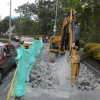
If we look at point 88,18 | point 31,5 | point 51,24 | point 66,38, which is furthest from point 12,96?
point 31,5

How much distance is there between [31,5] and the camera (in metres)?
64.6

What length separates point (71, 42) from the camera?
6141 mm

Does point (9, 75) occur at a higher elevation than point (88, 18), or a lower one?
lower

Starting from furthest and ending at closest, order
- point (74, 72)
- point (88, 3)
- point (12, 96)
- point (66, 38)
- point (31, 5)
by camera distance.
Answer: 1. point (31, 5)
2. point (88, 3)
3. point (66, 38)
4. point (74, 72)
5. point (12, 96)

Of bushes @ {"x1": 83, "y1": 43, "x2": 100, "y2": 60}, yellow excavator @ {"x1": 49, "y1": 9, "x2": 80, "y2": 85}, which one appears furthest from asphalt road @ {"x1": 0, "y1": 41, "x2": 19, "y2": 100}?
bushes @ {"x1": 83, "y1": 43, "x2": 100, "y2": 60}

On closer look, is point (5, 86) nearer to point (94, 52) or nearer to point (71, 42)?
point (71, 42)

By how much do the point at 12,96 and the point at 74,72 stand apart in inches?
83.4

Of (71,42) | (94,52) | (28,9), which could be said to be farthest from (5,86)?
(28,9)

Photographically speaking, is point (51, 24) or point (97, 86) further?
point (51, 24)

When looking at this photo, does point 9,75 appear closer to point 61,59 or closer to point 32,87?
point 32,87

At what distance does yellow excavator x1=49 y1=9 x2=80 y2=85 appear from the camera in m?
4.88

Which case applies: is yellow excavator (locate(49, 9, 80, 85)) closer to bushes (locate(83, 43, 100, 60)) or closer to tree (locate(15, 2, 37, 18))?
bushes (locate(83, 43, 100, 60))

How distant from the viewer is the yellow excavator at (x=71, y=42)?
488 cm

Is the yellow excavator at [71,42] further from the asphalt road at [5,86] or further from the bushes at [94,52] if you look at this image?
the asphalt road at [5,86]
